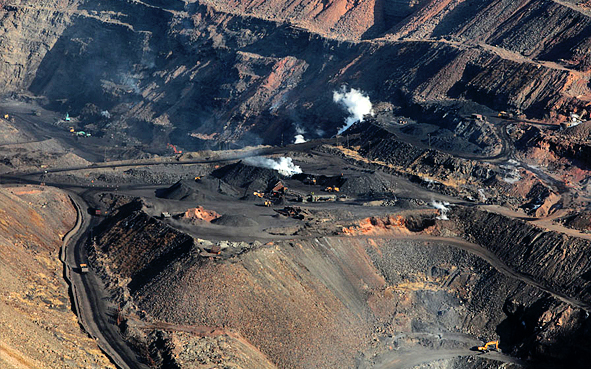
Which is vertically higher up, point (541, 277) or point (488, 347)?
point (541, 277)

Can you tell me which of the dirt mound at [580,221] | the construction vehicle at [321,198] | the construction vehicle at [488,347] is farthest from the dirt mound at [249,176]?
the construction vehicle at [488,347]

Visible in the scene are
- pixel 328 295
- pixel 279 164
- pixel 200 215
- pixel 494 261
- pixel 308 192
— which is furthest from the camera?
pixel 279 164

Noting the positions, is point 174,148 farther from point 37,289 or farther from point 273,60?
point 37,289

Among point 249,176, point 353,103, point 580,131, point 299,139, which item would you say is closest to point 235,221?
point 249,176

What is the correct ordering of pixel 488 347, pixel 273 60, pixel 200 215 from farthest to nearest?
pixel 273 60, pixel 200 215, pixel 488 347

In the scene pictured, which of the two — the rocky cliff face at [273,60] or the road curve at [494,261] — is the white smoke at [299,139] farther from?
the road curve at [494,261]
